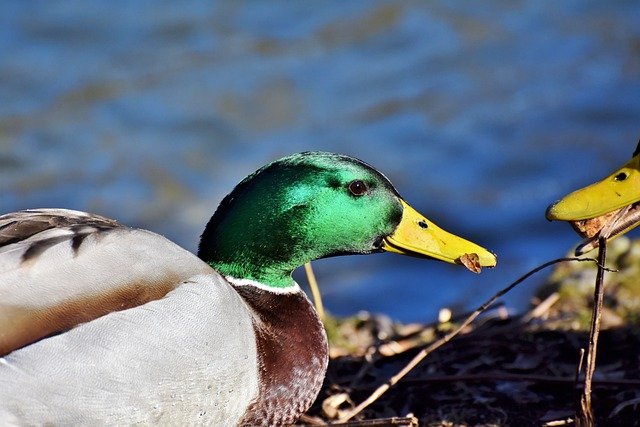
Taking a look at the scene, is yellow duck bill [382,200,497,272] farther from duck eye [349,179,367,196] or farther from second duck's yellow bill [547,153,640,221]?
second duck's yellow bill [547,153,640,221]

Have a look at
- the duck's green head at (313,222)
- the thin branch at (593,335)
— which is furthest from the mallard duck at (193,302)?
the thin branch at (593,335)

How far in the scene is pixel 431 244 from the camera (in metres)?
4.51

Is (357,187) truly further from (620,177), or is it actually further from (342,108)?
(342,108)

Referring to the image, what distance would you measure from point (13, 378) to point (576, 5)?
9.38 metres

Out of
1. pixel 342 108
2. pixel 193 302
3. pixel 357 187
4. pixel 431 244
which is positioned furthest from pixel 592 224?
pixel 342 108

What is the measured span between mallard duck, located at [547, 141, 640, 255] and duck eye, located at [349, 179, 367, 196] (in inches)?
26.3

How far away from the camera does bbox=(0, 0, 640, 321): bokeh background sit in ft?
29.8

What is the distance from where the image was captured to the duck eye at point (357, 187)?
4457 millimetres

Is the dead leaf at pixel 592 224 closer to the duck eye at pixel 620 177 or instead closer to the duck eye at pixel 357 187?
the duck eye at pixel 620 177

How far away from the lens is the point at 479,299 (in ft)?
24.8

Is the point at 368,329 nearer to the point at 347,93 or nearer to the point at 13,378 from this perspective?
the point at 13,378

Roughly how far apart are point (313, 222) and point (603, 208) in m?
1.03

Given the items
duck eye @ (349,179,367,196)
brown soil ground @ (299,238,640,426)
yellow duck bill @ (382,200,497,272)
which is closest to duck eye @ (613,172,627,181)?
yellow duck bill @ (382,200,497,272)

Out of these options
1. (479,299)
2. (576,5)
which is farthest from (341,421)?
(576,5)
